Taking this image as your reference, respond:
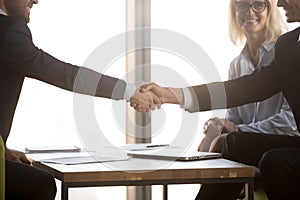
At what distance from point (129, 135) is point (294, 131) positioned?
3.74 feet

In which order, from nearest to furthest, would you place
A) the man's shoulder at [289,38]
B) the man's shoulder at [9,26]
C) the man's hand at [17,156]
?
the man's hand at [17,156]
the man's shoulder at [9,26]
the man's shoulder at [289,38]

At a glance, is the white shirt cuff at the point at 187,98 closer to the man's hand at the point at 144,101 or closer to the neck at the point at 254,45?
the man's hand at the point at 144,101

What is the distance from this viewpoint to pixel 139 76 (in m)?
4.24

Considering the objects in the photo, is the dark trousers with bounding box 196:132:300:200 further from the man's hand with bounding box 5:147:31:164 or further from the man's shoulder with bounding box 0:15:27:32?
the man's shoulder with bounding box 0:15:27:32

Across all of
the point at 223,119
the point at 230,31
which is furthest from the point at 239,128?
the point at 230,31

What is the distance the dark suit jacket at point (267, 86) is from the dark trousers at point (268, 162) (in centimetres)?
19

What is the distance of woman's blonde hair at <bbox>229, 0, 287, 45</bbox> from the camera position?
12.5 feet

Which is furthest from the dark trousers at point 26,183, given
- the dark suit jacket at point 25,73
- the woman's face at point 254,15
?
the woman's face at point 254,15

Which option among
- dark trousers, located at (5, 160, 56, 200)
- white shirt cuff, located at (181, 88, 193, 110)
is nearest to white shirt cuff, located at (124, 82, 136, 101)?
white shirt cuff, located at (181, 88, 193, 110)

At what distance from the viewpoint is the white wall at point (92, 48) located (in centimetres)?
397

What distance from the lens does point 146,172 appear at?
217 cm

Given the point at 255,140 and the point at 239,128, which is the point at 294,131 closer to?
the point at 239,128

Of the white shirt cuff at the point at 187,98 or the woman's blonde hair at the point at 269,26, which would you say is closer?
the white shirt cuff at the point at 187,98

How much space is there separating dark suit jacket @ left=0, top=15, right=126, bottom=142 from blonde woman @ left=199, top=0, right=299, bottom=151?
0.74m
